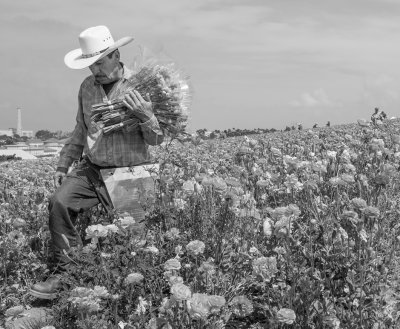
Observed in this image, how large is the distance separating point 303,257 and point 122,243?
1124 millimetres

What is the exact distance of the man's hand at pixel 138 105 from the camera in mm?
4070

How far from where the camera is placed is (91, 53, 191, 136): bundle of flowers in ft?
13.8

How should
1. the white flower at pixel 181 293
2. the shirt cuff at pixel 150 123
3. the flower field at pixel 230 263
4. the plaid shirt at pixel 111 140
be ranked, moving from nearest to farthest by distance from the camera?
the white flower at pixel 181 293 < the flower field at pixel 230 263 < the shirt cuff at pixel 150 123 < the plaid shirt at pixel 111 140

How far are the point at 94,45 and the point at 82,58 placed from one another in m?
0.16

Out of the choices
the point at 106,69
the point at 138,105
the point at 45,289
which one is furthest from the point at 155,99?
the point at 45,289

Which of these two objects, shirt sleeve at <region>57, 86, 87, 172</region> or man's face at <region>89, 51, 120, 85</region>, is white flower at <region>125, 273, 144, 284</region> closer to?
man's face at <region>89, 51, 120, 85</region>

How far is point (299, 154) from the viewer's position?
287 inches

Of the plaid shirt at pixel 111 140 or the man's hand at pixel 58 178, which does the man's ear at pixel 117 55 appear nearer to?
the plaid shirt at pixel 111 140

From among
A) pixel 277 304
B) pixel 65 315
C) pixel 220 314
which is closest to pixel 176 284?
pixel 220 314

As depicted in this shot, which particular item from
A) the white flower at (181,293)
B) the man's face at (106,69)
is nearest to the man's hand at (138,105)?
the man's face at (106,69)

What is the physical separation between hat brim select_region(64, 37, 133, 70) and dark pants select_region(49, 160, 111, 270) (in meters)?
0.78

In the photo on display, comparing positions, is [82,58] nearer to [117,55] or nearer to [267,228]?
[117,55]

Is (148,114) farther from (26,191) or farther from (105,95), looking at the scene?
(26,191)

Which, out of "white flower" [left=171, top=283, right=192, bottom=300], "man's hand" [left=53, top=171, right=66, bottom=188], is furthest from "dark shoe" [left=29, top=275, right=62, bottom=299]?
"white flower" [left=171, top=283, right=192, bottom=300]
